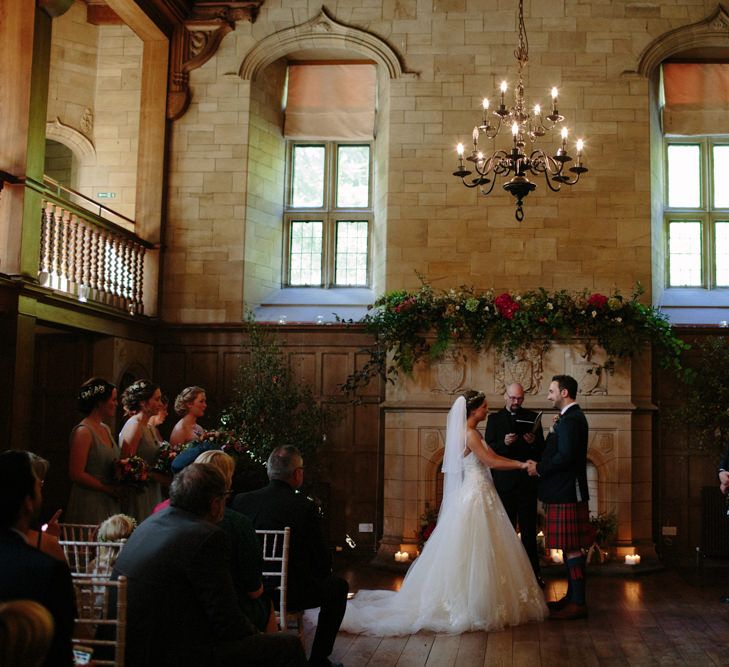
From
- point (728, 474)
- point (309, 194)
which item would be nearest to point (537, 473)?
point (728, 474)

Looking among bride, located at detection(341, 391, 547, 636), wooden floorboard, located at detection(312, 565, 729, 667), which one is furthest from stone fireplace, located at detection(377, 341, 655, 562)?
bride, located at detection(341, 391, 547, 636)

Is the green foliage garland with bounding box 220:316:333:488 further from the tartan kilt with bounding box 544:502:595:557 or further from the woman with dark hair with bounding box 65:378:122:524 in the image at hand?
the tartan kilt with bounding box 544:502:595:557

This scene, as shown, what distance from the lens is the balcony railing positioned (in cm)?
751

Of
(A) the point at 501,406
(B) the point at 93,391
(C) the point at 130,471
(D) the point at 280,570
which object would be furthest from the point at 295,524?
(A) the point at 501,406

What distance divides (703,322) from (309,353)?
175 inches

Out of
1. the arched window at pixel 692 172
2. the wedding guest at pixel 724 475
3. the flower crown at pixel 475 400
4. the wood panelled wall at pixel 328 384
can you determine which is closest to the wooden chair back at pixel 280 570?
the flower crown at pixel 475 400

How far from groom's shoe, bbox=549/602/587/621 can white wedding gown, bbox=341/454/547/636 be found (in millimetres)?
133

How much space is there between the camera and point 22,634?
1.36 meters

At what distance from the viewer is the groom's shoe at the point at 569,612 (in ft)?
19.7

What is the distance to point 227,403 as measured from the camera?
379 inches

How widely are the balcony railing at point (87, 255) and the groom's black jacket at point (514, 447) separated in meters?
3.97

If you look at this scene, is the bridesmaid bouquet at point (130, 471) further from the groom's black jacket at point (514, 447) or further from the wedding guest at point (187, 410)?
the groom's black jacket at point (514, 447)

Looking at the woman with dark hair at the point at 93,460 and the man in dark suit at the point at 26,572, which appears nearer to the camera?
the man in dark suit at the point at 26,572

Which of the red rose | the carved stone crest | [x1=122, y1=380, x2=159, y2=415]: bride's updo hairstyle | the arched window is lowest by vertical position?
[x1=122, y1=380, x2=159, y2=415]: bride's updo hairstyle
